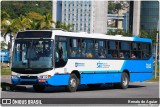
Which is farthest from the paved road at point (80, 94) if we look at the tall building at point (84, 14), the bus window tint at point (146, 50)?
the tall building at point (84, 14)

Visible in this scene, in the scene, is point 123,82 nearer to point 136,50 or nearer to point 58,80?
point 136,50

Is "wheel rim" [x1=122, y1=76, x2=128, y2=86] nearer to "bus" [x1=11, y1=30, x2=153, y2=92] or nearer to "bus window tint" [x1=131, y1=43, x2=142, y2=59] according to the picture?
"bus" [x1=11, y1=30, x2=153, y2=92]

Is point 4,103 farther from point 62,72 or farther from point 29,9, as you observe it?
point 29,9

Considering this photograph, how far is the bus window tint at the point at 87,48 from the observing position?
91.8ft

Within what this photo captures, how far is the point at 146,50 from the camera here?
110ft

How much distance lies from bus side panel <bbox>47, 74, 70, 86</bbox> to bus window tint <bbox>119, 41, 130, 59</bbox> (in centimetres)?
533

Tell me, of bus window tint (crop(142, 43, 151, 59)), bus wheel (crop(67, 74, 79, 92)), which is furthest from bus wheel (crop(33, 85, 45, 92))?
bus window tint (crop(142, 43, 151, 59))

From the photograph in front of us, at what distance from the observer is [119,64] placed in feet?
101

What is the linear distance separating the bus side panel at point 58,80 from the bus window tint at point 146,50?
785 centimetres

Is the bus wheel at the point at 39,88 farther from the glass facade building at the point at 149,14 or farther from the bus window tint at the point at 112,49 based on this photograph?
the glass facade building at the point at 149,14

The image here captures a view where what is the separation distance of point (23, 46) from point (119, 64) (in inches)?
248

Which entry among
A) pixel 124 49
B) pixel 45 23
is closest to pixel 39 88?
pixel 124 49

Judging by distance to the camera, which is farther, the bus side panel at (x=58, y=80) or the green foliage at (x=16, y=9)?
the green foliage at (x=16, y=9)

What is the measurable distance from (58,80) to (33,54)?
61.5 inches
